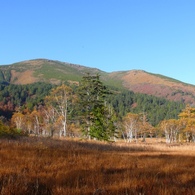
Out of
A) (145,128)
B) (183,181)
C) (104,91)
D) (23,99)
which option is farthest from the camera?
(23,99)

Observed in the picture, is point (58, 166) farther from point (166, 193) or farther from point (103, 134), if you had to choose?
point (103, 134)

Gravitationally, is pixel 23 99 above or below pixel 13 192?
above

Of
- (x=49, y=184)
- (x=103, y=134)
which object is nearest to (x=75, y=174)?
(x=49, y=184)

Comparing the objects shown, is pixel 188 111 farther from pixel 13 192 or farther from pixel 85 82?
pixel 13 192

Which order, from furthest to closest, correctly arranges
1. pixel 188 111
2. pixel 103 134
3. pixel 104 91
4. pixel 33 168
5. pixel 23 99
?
pixel 23 99 → pixel 188 111 → pixel 104 91 → pixel 103 134 → pixel 33 168

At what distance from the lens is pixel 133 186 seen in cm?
425

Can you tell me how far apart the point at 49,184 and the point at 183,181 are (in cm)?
273

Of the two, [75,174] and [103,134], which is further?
[103,134]

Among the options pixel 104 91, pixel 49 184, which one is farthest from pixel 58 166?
pixel 104 91

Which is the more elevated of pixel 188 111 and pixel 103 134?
pixel 188 111

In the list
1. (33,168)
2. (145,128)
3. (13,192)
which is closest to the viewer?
(13,192)

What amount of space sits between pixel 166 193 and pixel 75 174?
220 centimetres

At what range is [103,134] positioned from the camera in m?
30.2

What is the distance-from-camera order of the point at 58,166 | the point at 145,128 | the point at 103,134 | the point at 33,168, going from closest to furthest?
the point at 33,168, the point at 58,166, the point at 103,134, the point at 145,128
